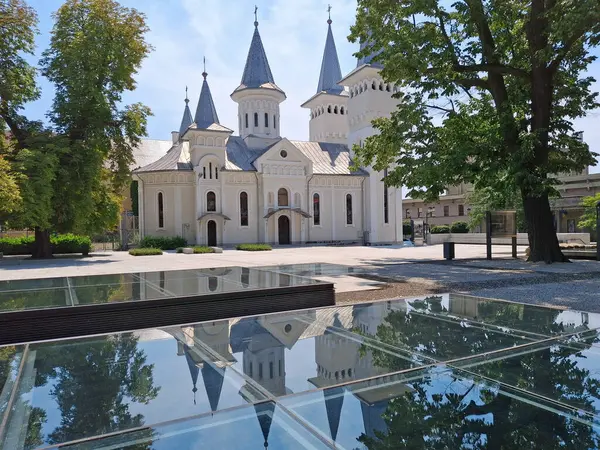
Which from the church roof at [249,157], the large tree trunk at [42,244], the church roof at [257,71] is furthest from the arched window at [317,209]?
the large tree trunk at [42,244]

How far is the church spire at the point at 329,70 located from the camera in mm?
53312

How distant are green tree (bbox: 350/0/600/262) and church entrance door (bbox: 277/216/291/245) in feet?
76.1

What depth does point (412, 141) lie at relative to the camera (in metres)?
18.8

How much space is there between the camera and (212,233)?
128ft

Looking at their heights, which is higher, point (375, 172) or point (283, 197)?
point (375, 172)

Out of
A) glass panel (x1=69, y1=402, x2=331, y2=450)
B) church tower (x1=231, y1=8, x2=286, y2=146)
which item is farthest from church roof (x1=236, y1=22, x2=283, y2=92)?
glass panel (x1=69, y1=402, x2=331, y2=450)

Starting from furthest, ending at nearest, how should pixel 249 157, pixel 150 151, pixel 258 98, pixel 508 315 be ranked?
pixel 150 151, pixel 258 98, pixel 249 157, pixel 508 315

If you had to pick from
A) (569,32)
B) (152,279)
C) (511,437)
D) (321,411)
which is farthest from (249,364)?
(569,32)

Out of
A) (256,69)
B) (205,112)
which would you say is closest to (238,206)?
(205,112)

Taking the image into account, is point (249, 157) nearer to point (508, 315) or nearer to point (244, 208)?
point (244, 208)

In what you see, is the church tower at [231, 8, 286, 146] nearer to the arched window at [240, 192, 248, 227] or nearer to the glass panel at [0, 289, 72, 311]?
the arched window at [240, 192, 248, 227]

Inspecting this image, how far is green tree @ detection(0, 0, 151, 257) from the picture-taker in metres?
24.7

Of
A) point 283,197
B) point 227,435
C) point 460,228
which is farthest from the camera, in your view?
point 460,228

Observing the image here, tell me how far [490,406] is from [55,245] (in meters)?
31.1
